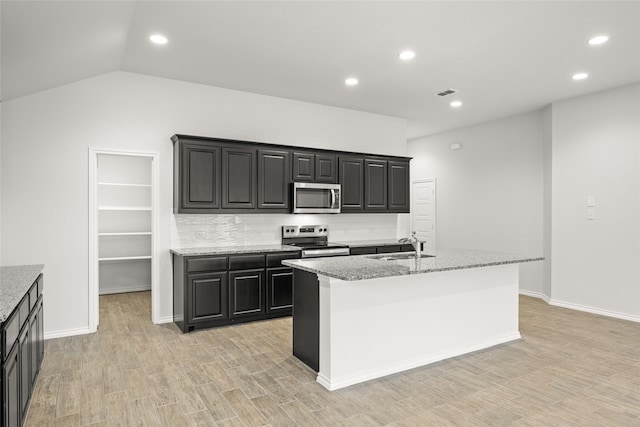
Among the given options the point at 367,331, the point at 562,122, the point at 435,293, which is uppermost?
the point at 562,122

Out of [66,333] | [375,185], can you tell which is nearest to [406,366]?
[375,185]

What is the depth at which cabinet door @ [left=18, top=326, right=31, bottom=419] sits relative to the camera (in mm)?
2307

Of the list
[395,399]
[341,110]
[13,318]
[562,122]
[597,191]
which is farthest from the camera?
[341,110]

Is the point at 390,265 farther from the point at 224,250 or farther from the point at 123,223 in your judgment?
the point at 123,223

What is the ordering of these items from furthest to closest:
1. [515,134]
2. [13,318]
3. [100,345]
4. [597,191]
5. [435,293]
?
[515,134] → [597,191] → [100,345] → [435,293] → [13,318]

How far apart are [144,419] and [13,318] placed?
0.97 metres

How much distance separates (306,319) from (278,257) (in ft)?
5.07

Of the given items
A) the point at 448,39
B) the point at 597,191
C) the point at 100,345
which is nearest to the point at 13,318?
the point at 100,345

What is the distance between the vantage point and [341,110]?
6.05m

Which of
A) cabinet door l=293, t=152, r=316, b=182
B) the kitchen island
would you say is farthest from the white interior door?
the kitchen island

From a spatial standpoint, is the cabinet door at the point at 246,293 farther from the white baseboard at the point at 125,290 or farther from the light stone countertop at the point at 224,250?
the white baseboard at the point at 125,290

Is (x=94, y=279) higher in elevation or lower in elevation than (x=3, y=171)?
lower

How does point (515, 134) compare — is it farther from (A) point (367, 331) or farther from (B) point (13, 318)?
(B) point (13, 318)

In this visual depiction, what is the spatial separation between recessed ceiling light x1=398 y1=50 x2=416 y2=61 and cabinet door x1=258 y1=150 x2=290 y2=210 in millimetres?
1835
